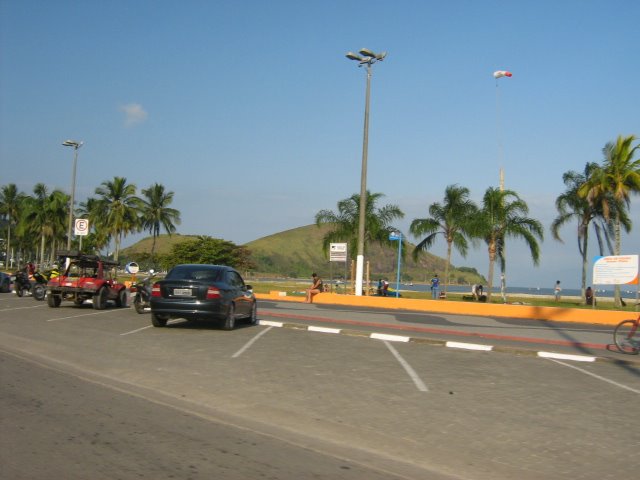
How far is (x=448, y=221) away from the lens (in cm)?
4181

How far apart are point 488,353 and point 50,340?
931 cm

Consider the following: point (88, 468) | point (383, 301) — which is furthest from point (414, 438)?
point (383, 301)

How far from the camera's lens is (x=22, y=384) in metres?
8.34

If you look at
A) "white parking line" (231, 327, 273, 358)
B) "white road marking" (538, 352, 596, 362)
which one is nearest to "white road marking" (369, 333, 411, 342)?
"white parking line" (231, 327, 273, 358)

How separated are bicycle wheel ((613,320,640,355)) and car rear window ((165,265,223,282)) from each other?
378 inches

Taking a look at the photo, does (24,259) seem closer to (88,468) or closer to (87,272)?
(87,272)

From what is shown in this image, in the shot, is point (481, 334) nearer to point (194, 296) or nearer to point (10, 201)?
point (194, 296)

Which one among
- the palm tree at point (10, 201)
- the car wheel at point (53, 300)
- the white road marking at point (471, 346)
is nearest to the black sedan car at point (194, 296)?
the white road marking at point (471, 346)

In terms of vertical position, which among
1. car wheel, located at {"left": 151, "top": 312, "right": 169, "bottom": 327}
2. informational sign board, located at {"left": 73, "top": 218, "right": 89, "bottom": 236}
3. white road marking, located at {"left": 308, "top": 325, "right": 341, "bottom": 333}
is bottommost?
white road marking, located at {"left": 308, "top": 325, "right": 341, "bottom": 333}

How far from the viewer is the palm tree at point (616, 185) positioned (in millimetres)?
38562

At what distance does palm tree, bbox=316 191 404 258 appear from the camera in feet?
138

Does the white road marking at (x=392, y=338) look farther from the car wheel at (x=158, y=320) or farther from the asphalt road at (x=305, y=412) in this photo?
the car wheel at (x=158, y=320)

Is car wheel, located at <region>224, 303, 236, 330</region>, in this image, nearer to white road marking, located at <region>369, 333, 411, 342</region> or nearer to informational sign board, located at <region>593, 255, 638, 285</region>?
white road marking, located at <region>369, 333, 411, 342</region>

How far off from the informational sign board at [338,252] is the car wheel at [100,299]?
45.7 ft
